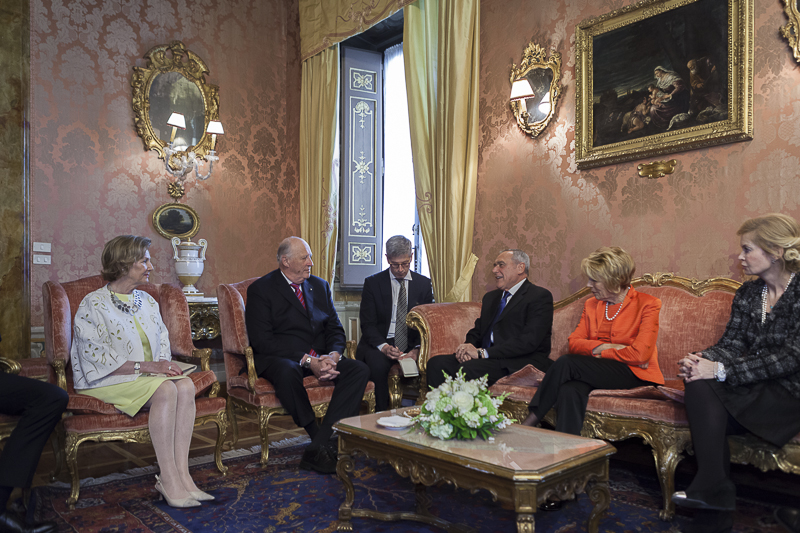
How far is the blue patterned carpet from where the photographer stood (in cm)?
250

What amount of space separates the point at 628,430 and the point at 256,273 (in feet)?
14.8

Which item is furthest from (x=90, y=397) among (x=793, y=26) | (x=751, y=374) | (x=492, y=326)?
(x=793, y=26)

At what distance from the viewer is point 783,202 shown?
3090mm

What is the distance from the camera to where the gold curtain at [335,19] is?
17.1ft

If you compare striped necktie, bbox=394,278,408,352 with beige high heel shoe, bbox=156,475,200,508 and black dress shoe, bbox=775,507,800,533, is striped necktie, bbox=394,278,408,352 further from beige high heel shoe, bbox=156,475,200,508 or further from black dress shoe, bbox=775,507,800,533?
black dress shoe, bbox=775,507,800,533

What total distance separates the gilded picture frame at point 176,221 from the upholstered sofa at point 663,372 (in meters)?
2.96

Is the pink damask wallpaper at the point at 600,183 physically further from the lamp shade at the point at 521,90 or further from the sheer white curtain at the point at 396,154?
the sheer white curtain at the point at 396,154

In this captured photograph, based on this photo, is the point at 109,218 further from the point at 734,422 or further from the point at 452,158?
the point at 734,422

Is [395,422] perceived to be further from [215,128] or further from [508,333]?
[215,128]

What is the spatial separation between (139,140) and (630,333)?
15.7 feet

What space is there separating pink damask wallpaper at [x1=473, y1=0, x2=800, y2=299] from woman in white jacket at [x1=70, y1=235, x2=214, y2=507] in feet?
8.12

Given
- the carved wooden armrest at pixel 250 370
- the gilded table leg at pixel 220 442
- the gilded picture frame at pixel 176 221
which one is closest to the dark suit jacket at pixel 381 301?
the carved wooden armrest at pixel 250 370

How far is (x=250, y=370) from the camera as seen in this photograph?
3.53 m

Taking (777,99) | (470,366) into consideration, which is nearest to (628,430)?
(470,366)
